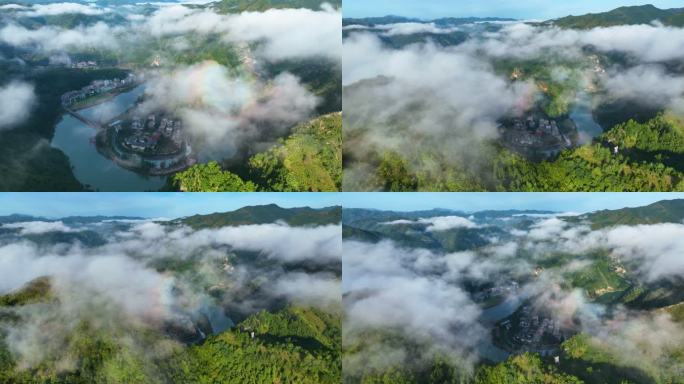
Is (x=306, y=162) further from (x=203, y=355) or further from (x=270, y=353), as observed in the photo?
(x=203, y=355)

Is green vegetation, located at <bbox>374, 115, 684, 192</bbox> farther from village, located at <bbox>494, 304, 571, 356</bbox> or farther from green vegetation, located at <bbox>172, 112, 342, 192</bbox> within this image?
village, located at <bbox>494, 304, 571, 356</bbox>

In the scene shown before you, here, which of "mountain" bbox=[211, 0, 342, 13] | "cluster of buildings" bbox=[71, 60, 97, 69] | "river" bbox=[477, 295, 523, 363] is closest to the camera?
"river" bbox=[477, 295, 523, 363]

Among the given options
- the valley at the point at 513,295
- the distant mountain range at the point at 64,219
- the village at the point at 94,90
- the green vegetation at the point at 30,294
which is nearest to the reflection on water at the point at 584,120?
the valley at the point at 513,295

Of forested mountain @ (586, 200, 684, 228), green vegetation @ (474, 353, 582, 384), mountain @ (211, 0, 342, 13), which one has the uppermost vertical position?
mountain @ (211, 0, 342, 13)

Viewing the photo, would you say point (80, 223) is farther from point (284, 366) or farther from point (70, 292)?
point (284, 366)

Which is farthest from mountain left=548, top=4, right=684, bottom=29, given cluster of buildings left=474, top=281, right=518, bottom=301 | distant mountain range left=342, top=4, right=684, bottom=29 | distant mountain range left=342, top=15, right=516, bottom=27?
cluster of buildings left=474, top=281, right=518, bottom=301

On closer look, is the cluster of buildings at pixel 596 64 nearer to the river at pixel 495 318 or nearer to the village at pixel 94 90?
the river at pixel 495 318
